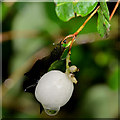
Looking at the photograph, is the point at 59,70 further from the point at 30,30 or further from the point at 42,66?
the point at 30,30

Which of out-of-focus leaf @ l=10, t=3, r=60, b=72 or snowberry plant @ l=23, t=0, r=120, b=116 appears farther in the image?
out-of-focus leaf @ l=10, t=3, r=60, b=72

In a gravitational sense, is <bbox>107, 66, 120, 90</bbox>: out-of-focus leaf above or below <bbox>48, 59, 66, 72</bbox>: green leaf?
below

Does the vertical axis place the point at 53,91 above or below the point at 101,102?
above

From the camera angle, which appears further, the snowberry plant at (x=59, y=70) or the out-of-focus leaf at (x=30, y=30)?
the out-of-focus leaf at (x=30, y=30)

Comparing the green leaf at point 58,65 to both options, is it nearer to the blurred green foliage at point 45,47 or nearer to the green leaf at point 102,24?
the green leaf at point 102,24

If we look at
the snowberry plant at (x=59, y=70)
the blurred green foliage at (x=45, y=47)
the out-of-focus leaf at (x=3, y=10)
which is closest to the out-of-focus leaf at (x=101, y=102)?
the blurred green foliage at (x=45, y=47)

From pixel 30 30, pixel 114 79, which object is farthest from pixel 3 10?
pixel 114 79

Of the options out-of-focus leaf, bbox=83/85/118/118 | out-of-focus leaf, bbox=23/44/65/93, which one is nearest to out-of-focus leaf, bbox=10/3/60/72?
out-of-focus leaf, bbox=83/85/118/118

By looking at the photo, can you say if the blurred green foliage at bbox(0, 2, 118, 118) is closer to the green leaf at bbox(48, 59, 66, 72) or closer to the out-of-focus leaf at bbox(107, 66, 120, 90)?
the out-of-focus leaf at bbox(107, 66, 120, 90)
